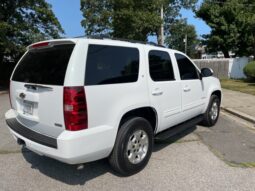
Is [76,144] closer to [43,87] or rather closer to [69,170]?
[43,87]

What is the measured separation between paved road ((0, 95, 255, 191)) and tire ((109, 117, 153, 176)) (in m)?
0.15

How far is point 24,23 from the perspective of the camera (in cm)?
1789

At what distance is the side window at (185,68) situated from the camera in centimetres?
572

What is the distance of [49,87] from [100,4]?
1070 inches

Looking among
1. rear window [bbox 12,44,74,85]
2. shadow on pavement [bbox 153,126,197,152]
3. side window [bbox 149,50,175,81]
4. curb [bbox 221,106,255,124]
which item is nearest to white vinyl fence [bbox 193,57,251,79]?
curb [bbox 221,106,255,124]

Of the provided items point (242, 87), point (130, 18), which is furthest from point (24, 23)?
point (242, 87)

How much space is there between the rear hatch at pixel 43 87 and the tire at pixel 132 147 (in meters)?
0.89

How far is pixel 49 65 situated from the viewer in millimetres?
3975

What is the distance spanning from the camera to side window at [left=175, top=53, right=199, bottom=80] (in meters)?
5.72

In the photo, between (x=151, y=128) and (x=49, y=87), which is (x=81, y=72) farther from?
(x=151, y=128)

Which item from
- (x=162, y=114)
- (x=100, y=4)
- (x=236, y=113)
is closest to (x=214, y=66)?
(x=100, y=4)

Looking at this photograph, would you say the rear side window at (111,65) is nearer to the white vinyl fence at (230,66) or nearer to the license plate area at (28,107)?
the license plate area at (28,107)

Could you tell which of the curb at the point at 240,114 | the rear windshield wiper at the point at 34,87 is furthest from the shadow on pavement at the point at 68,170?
the curb at the point at 240,114

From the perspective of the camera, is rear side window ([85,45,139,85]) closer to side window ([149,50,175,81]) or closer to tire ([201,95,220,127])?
side window ([149,50,175,81])
